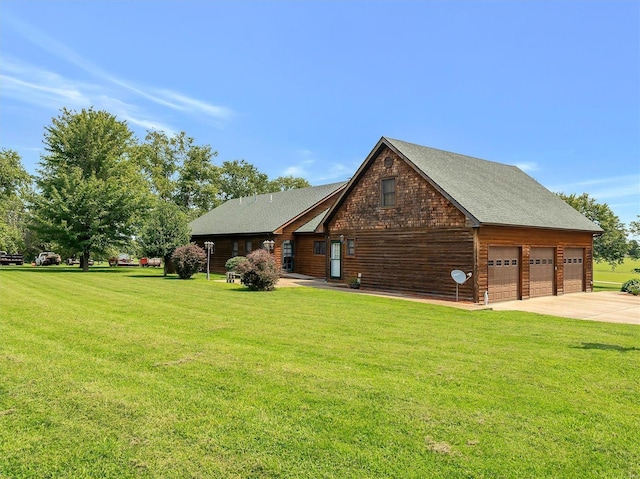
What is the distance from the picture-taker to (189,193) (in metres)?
57.1

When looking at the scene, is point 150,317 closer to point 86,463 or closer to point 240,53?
point 86,463

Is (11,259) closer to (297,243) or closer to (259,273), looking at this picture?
(297,243)

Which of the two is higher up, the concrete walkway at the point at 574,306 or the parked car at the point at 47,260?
the parked car at the point at 47,260

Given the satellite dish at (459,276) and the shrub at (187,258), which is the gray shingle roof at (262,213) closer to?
the shrub at (187,258)

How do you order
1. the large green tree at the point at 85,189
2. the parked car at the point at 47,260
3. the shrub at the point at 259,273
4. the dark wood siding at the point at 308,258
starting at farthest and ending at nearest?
the parked car at the point at 47,260, the large green tree at the point at 85,189, the dark wood siding at the point at 308,258, the shrub at the point at 259,273

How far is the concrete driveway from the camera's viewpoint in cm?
1309

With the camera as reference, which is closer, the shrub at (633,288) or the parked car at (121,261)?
the shrub at (633,288)

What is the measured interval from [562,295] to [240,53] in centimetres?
1835

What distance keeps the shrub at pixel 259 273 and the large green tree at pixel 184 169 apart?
3932 centimetres

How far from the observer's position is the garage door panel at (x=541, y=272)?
60.8 ft

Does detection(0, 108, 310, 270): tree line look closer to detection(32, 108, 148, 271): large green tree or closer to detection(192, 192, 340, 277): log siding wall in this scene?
detection(32, 108, 148, 271): large green tree

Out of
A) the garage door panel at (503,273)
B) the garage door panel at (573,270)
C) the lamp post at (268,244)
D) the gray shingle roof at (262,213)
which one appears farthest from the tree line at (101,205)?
the garage door panel at (503,273)

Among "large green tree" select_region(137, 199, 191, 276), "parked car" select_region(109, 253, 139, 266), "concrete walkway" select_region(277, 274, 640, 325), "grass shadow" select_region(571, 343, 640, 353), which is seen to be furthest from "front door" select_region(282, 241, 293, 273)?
"parked car" select_region(109, 253, 139, 266)

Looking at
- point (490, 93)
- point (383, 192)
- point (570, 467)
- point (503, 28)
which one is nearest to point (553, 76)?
point (490, 93)
